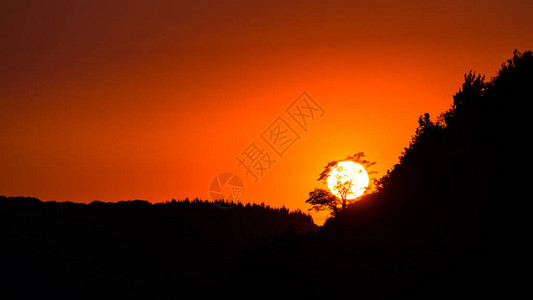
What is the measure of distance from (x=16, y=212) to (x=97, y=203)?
2620 centimetres

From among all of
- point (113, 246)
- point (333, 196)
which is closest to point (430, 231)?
point (333, 196)

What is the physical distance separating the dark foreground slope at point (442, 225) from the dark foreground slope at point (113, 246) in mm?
9052

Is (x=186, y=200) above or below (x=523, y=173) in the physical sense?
above

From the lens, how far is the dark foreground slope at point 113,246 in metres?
90.7

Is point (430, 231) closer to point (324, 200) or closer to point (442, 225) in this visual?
point (442, 225)

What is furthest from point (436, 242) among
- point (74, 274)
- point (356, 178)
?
point (74, 274)

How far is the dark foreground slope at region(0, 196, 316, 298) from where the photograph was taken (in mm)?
90688

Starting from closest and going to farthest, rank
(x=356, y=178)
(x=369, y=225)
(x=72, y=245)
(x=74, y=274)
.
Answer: (x=369, y=225)
(x=356, y=178)
(x=74, y=274)
(x=72, y=245)

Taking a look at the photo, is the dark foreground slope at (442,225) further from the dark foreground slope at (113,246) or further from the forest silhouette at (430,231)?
Result: the dark foreground slope at (113,246)

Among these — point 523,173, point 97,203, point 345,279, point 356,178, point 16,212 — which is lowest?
point 345,279

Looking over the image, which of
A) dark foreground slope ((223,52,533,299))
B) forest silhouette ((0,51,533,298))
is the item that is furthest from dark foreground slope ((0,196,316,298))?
dark foreground slope ((223,52,533,299))

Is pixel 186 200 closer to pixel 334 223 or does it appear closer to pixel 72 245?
pixel 72 245

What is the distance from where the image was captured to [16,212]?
357 feet

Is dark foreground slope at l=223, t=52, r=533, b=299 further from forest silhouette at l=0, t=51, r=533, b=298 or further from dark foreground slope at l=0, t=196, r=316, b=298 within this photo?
dark foreground slope at l=0, t=196, r=316, b=298
